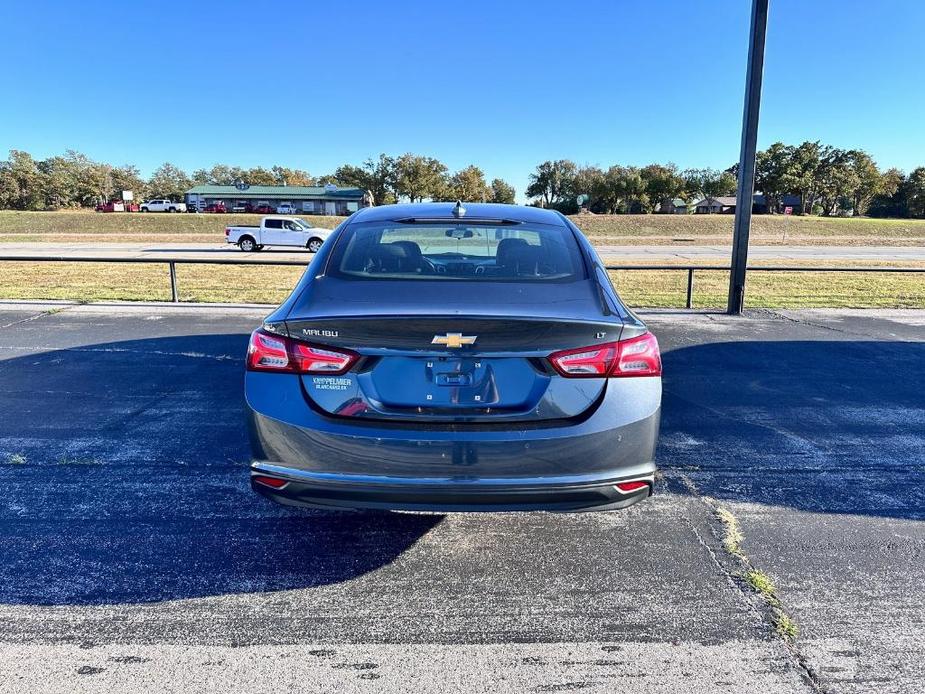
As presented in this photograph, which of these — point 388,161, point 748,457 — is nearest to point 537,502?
point 748,457

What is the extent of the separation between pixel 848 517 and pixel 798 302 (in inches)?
378

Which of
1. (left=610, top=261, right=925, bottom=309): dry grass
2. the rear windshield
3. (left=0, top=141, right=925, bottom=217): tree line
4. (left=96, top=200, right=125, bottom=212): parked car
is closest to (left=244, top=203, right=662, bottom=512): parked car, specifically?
the rear windshield

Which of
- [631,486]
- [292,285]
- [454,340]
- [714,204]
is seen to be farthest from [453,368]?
[714,204]

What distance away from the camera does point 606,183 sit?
300 ft

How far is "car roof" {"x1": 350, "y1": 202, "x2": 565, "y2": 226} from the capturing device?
3.72m

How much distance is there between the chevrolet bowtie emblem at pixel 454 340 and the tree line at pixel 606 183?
259ft

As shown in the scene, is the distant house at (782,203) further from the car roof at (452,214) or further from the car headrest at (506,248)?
the car headrest at (506,248)

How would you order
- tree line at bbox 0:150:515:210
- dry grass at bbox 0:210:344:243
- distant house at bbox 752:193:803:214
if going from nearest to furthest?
dry grass at bbox 0:210:344:243 → tree line at bbox 0:150:515:210 → distant house at bbox 752:193:803:214

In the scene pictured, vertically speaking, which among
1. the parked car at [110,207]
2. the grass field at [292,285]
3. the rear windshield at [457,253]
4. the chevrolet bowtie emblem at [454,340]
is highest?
the parked car at [110,207]

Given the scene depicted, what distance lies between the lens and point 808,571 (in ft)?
9.56

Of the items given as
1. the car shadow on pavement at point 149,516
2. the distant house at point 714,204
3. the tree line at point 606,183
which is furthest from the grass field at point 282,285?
the distant house at point 714,204

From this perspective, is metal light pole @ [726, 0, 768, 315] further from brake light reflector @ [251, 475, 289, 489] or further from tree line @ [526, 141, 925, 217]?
tree line @ [526, 141, 925, 217]

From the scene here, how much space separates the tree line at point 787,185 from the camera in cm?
9281

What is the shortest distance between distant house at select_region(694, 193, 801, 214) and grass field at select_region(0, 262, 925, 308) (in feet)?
307
